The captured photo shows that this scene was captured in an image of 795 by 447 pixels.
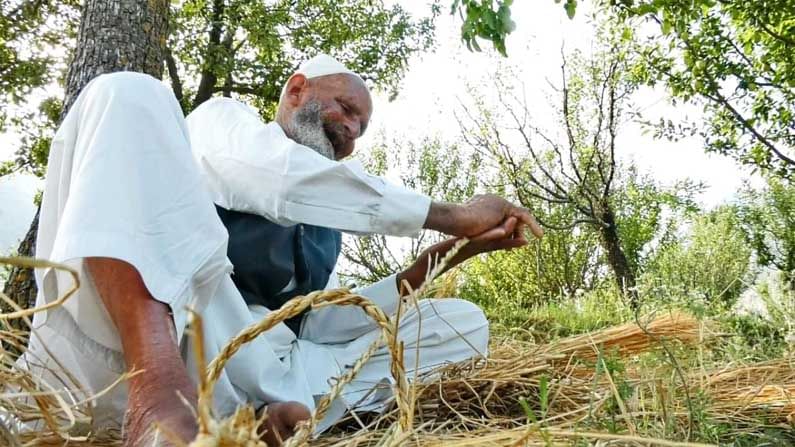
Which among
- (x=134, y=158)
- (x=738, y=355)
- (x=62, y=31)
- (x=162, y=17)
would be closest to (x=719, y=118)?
(x=738, y=355)

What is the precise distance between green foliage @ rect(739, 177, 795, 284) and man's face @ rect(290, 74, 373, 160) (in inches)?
239

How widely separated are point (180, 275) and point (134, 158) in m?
0.19

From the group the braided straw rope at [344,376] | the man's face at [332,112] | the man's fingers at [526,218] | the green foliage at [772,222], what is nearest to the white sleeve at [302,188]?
the man's fingers at [526,218]

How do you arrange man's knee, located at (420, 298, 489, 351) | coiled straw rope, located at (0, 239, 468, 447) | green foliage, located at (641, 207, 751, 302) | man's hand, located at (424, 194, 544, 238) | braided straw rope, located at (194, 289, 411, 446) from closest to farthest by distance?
coiled straw rope, located at (0, 239, 468, 447) < braided straw rope, located at (194, 289, 411, 446) < man's hand, located at (424, 194, 544, 238) < man's knee, located at (420, 298, 489, 351) < green foliage, located at (641, 207, 751, 302)

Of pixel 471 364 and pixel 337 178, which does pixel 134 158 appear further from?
pixel 471 364

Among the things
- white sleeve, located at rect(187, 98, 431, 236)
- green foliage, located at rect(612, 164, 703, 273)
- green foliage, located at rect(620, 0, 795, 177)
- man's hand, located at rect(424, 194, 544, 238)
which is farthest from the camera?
green foliage, located at rect(612, 164, 703, 273)

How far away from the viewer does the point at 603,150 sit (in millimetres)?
6941

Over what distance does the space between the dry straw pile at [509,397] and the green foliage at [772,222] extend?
18.9 ft

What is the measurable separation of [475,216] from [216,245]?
2.01 ft

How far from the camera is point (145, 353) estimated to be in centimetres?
79

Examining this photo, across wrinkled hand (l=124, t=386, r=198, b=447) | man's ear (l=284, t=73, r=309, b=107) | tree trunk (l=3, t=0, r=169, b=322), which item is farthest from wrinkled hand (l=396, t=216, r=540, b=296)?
tree trunk (l=3, t=0, r=169, b=322)

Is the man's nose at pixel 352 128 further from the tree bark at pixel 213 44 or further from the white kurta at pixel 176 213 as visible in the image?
the tree bark at pixel 213 44

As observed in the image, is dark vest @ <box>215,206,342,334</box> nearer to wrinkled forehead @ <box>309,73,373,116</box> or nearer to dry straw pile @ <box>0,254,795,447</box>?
dry straw pile @ <box>0,254,795,447</box>

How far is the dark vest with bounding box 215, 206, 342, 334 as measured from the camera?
1414 mm
